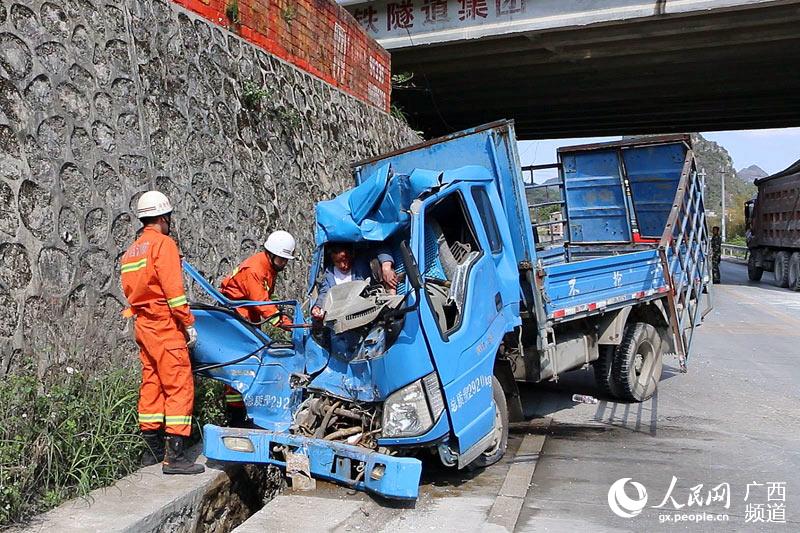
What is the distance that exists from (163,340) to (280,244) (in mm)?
1464

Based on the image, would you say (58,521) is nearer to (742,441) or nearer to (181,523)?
(181,523)

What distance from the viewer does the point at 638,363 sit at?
7410 millimetres

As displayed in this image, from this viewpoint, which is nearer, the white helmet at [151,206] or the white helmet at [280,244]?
the white helmet at [151,206]

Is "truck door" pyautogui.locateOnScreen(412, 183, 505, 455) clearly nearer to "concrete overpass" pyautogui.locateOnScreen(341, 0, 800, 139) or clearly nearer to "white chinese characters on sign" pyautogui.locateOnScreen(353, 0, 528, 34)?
"concrete overpass" pyautogui.locateOnScreen(341, 0, 800, 139)

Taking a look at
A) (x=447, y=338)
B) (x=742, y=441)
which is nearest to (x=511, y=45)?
(x=742, y=441)

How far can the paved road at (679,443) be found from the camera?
4.53 metres

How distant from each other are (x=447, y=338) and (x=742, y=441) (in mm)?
3133

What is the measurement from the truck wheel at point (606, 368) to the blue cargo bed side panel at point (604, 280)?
0.56 metres

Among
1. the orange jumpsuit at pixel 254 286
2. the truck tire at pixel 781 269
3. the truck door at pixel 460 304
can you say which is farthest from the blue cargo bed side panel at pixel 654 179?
the truck tire at pixel 781 269

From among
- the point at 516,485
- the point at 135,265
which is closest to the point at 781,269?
the point at 516,485

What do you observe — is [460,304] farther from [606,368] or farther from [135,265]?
[606,368]

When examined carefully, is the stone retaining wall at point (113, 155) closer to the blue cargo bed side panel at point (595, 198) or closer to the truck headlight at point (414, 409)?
the truck headlight at point (414, 409)

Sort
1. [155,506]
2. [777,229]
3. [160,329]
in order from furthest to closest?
[777,229]
[160,329]
[155,506]

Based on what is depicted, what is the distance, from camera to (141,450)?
15.4 feet
